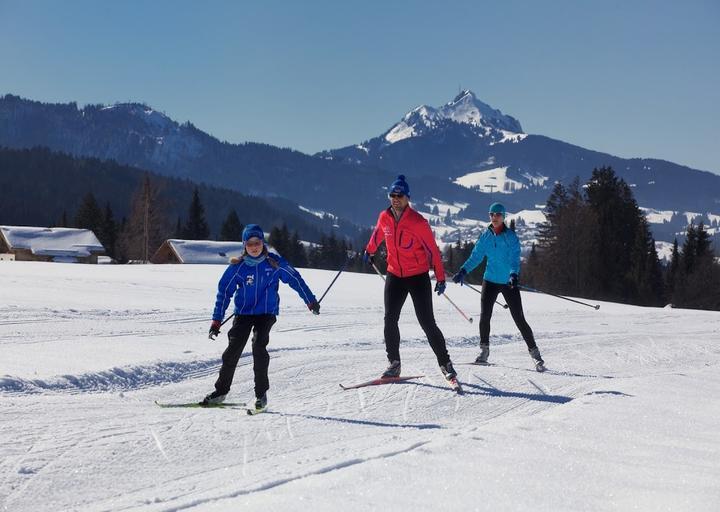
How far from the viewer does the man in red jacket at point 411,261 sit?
6.77 metres

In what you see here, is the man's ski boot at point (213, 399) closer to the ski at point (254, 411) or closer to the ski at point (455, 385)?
the ski at point (254, 411)

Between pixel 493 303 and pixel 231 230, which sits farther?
pixel 231 230

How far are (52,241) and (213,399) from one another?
58.2 m

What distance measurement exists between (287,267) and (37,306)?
344 inches

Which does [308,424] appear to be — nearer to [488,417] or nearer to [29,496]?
[488,417]

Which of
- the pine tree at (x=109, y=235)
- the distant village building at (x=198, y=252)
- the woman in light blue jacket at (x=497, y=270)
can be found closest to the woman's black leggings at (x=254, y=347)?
the woman in light blue jacket at (x=497, y=270)

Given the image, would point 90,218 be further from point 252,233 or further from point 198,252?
point 252,233

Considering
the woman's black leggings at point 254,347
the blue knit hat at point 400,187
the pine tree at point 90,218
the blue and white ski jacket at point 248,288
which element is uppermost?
the pine tree at point 90,218

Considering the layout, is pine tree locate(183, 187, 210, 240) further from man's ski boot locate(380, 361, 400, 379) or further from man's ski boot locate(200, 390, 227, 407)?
man's ski boot locate(200, 390, 227, 407)

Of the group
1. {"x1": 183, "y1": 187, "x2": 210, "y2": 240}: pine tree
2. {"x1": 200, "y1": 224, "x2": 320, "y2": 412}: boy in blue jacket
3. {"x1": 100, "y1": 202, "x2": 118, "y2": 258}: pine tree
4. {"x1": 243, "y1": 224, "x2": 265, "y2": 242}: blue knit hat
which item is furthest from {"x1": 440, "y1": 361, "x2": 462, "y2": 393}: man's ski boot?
{"x1": 183, "y1": 187, "x2": 210, "y2": 240}: pine tree

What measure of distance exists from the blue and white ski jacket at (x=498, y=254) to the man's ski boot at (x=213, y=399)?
3661 millimetres

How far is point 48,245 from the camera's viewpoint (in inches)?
2272


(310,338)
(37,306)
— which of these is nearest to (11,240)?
(37,306)

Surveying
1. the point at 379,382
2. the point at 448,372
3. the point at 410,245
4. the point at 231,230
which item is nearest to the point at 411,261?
the point at 410,245
